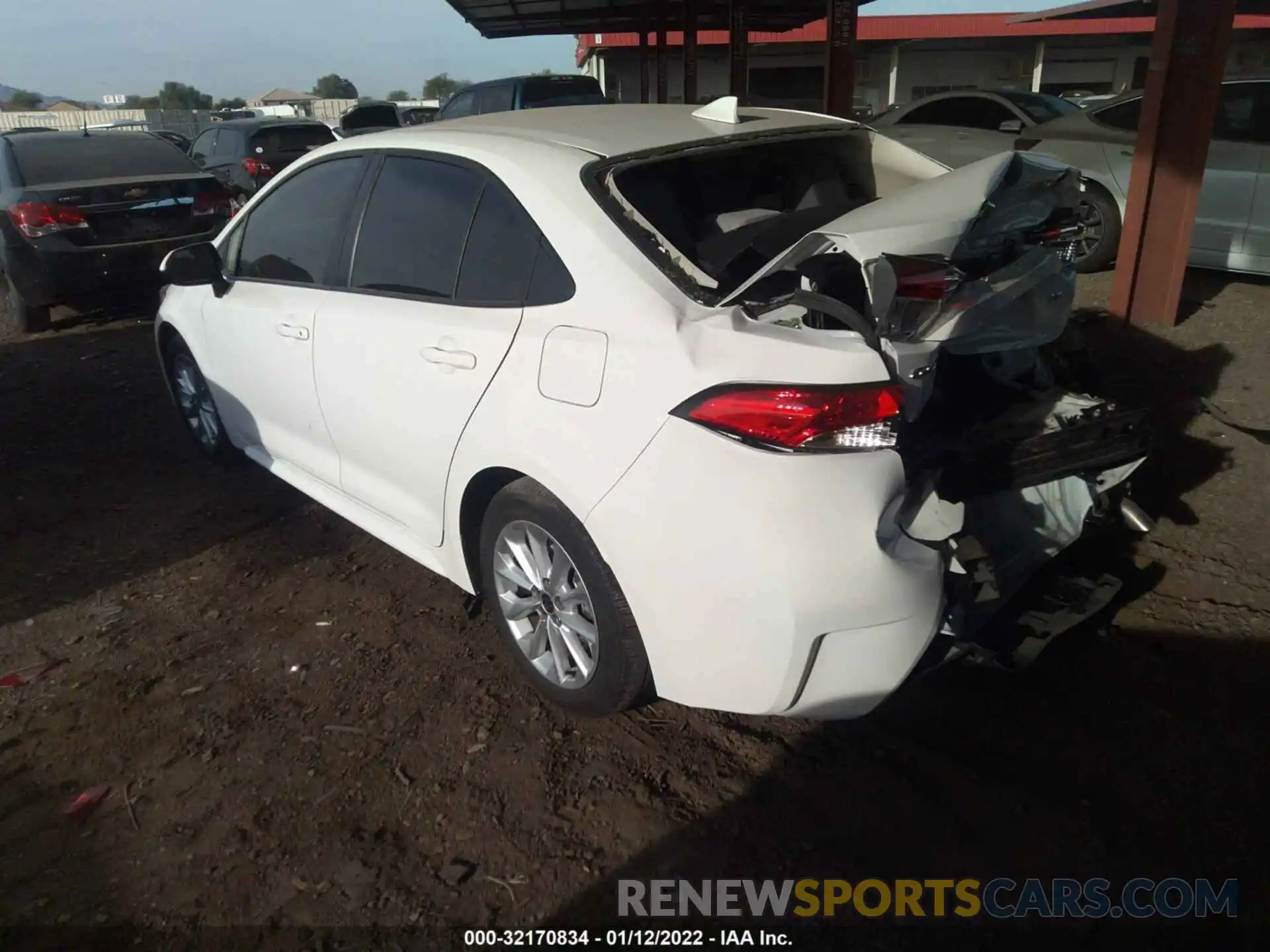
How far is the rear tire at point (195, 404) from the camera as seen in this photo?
4.73 meters

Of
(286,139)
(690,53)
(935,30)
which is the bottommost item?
(286,139)

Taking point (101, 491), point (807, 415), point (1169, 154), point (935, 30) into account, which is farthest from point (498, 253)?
point (935, 30)

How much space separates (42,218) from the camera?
293 inches

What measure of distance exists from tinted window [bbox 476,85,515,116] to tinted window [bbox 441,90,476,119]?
33 centimetres

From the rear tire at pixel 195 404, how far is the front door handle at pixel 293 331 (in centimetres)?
108

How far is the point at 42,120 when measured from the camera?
4447 cm

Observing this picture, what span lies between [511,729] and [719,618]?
95cm

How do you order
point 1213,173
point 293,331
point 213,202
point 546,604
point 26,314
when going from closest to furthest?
point 546,604
point 293,331
point 1213,173
point 26,314
point 213,202

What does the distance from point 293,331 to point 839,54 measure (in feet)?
23.1

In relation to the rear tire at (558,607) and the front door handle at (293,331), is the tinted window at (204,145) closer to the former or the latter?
the front door handle at (293,331)

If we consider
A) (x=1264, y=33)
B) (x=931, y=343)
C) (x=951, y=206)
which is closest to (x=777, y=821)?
(x=931, y=343)

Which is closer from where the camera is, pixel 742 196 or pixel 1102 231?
pixel 742 196

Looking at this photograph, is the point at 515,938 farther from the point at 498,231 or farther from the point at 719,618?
the point at 498,231

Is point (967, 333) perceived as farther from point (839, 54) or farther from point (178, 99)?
point (178, 99)
